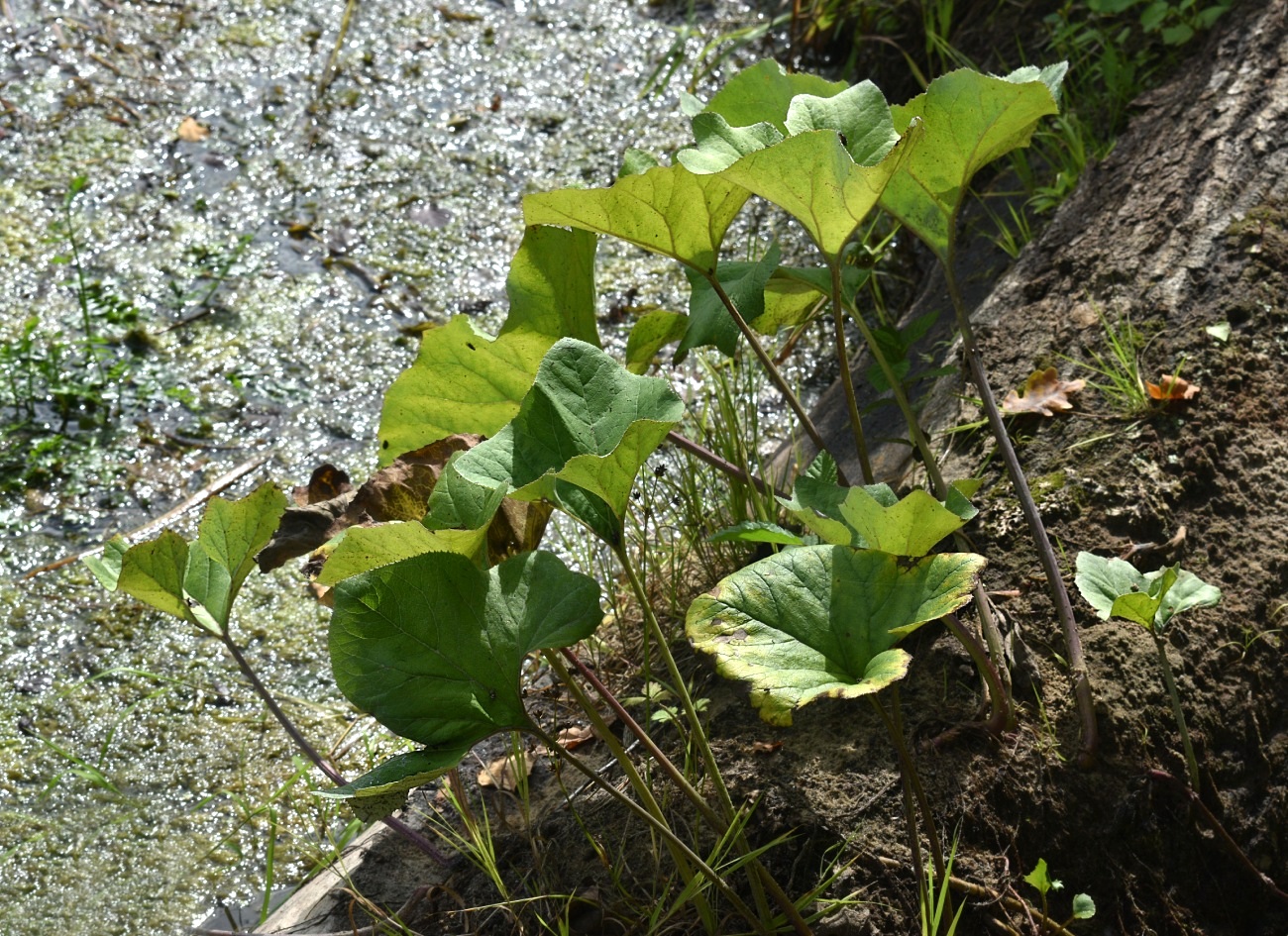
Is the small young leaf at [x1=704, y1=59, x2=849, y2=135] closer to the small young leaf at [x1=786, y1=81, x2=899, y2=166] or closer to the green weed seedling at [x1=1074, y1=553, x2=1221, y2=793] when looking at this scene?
the small young leaf at [x1=786, y1=81, x2=899, y2=166]

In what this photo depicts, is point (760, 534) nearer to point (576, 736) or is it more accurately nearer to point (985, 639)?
point (985, 639)

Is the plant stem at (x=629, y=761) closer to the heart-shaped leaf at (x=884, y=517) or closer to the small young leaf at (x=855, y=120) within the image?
the heart-shaped leaf at (x=884, y=517)

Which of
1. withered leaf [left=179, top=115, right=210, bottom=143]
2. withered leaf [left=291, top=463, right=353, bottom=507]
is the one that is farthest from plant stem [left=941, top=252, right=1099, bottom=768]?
withered leaf [left=179, top=115, right=210, bottom=143]

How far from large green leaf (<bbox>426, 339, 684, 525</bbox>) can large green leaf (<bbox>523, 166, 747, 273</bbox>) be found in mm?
182

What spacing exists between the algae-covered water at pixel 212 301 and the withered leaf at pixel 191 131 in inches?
0.4

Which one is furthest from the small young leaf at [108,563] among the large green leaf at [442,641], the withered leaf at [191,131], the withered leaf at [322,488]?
the withered leaf at [191,131]

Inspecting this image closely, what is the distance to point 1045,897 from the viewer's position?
52.6 inches

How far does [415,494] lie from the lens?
140cm

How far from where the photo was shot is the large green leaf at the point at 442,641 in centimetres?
110

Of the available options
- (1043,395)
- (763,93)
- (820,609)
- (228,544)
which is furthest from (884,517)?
(1043,395)

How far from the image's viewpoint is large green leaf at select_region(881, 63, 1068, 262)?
1.21 meters

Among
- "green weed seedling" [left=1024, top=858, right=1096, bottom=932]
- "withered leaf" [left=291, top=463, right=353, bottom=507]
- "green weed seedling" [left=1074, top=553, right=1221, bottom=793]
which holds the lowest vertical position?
"green weed seedling" [left=1024, top=858, right=1096, bottom=932]

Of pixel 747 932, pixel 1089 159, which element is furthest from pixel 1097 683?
pixel 1089 159

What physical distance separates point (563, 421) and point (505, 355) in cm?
29
